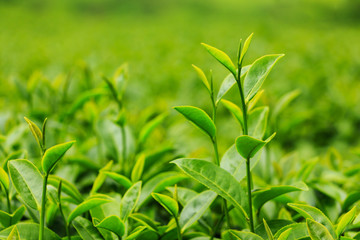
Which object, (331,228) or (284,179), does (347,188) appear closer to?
(284,179)

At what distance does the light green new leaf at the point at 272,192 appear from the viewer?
76cm

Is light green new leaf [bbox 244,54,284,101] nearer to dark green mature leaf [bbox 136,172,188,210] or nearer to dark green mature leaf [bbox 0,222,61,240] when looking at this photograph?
dark green mature leaf [bbox 136,172,188,210]

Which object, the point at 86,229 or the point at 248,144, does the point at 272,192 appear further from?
the point at 86,229

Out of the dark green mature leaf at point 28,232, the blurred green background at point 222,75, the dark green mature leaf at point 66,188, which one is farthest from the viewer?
the blurred green background at point 222,75

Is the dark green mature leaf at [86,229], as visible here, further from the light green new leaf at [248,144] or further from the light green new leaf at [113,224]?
the light green new leaf at [248,144]

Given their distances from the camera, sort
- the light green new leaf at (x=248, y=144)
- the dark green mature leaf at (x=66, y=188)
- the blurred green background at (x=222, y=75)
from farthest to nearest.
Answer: the blurred green background at (x=222, y=75)
the dark green mature leaf at (x=66, y=188)
the light green new leaf at (x=248, y=144)

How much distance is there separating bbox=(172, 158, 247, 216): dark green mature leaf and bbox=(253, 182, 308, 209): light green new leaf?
0.05m

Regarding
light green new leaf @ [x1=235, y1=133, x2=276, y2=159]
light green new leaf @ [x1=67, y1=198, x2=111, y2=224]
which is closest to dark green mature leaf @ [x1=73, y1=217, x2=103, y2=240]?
light green new leaf @ [x1=67, y1=198, x2=111, y2=224]

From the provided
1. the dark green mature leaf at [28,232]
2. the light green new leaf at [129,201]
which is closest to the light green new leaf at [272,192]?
the light green new leaf at [129,201]

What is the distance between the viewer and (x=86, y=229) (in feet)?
2.73

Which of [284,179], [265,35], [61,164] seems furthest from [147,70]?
[265,35]

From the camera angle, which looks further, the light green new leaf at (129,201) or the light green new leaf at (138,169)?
the light green new leaf at (138,169)

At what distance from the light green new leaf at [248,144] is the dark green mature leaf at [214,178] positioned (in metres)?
0.08

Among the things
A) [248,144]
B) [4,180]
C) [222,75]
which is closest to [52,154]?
[4,180]
